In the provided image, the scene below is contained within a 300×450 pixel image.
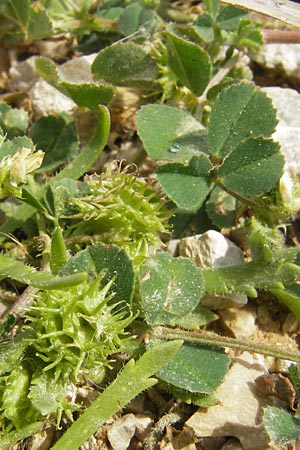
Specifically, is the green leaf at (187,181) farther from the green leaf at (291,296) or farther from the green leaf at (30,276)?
the green leaf at (30,276)

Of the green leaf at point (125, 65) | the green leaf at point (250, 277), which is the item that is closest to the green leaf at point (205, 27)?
the green leaf at point (125, 65)

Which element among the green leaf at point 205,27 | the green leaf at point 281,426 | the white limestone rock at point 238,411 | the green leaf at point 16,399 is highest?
the green leaf at point 205,27

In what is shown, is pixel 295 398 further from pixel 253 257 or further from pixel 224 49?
pixel 224 49

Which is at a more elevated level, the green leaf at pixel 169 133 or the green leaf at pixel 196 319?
the green leaf at pixel 169 133

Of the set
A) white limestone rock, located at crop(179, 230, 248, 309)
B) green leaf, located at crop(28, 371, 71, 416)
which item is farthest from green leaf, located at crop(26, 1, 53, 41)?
green leaf, located at crop(28, 371, 71, 416)

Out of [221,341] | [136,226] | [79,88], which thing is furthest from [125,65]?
[221,341]

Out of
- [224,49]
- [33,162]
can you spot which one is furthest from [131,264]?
[224,49]

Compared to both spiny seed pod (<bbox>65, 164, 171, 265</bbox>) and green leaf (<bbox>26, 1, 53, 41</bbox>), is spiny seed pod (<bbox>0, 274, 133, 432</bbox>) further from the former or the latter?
green leaf (<bbox>26, 1, 53, 41</bbox>)
